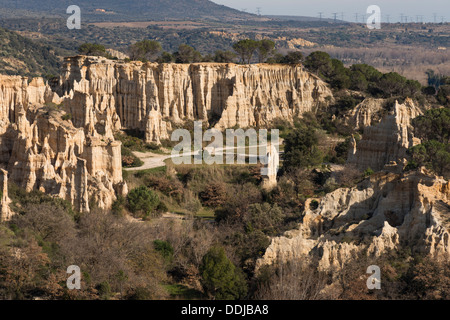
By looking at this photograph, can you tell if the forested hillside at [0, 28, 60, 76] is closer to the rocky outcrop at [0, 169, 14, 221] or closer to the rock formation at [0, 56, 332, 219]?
the rock formation at [0, 56, 332, 219]

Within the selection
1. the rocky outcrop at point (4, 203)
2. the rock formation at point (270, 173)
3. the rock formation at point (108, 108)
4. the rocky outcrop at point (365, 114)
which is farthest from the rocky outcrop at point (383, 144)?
the rocky outcrop at point (4, 203)

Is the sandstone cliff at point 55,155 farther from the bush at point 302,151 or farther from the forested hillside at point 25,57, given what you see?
the forested hillside at point 25,57

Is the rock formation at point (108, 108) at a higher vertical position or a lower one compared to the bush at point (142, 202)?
higher

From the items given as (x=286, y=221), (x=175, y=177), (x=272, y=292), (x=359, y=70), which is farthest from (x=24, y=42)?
(x=272, y=292)

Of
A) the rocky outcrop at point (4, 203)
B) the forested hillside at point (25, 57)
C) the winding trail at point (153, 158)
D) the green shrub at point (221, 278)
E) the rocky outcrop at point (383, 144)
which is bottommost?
the green shrub at point (221, 278)

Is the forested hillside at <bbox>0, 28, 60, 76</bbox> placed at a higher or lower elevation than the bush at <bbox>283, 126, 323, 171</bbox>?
higher

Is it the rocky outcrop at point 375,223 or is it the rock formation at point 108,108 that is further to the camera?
the rock formation at point 108,108

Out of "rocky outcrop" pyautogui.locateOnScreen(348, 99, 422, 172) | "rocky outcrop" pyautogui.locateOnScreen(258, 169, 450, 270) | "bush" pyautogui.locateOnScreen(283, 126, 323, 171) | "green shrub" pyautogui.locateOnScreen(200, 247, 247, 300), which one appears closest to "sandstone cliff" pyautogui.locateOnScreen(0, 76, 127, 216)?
"green shrub" pyautogui.locateOnScreen(200, 247, 247, 300)

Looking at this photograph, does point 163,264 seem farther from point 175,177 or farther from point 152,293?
Result: point 175,177
